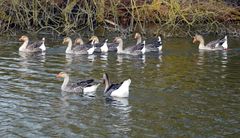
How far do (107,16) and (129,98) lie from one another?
1880 centimetres

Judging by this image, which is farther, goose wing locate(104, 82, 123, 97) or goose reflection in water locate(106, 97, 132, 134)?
goose wing locate(104, 82, 123, 97)

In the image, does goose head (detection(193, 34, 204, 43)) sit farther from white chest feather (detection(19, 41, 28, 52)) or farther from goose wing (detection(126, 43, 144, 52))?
white chest feather (detection(19, 41, 28, 52))

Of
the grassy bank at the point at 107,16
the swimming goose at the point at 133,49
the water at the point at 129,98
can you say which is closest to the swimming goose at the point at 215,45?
the water at the point at 129,98

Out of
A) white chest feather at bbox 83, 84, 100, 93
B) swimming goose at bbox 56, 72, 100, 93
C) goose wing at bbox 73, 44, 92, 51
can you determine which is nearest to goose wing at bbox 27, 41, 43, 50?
goose wing at bbox 73, 44, 92, 51

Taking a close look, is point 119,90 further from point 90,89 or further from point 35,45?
point 35,45

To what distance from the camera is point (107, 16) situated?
37.4 meters

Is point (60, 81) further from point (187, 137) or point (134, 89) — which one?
point (187, 137)

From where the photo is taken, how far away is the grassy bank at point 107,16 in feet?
112

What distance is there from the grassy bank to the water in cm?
560

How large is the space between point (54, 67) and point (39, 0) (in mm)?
A: 10658

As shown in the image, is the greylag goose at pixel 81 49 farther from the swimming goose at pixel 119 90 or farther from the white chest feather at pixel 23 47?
the swimming goose at pixel 119 90

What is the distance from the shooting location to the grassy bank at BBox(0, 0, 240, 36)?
3409 centimetres

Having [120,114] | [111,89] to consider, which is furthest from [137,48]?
[120,114]

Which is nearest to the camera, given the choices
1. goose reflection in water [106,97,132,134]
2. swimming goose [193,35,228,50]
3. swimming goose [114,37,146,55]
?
goose reflection in water [106,97,132,134]
